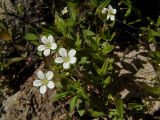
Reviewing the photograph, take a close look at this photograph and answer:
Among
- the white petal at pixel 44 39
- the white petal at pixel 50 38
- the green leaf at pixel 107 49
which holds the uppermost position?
the white petal at pixel 50 38

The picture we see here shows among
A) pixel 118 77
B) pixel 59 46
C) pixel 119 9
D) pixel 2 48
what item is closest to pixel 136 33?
pixel 119 9

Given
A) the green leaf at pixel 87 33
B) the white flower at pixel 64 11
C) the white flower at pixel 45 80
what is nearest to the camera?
the white flower at pixel 45 80

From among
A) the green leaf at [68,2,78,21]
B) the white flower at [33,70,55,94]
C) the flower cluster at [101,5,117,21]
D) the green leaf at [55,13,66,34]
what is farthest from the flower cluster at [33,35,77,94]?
the flower cluster at [101,5,117,21]

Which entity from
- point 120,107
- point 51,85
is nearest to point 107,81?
point 120,107

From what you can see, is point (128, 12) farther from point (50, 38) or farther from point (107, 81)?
point (50, 38)

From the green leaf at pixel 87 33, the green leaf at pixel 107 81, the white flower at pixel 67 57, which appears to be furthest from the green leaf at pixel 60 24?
the green leaf at pixel 107 81

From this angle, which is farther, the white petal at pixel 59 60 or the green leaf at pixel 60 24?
the green leaf at pixel 60 24

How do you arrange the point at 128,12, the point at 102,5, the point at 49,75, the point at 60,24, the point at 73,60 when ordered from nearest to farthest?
the point at 73,60 → the point at 49,75 → the point at 60,24 → the point at 102,5 → the point at 128,12

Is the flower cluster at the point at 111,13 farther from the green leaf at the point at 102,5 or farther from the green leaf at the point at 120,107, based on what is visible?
the green leaf at the point at 120,107
